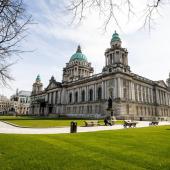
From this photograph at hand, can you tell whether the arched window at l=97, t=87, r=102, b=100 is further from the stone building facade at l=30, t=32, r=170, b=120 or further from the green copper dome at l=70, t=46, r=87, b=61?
the green copper dome at l=70, t=46, r=87, b=61

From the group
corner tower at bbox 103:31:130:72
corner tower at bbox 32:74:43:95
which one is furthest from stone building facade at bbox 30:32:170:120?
corner tower at bbox 32:74:43:95

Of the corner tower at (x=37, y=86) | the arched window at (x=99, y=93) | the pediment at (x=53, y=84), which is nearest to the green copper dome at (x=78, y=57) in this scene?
the pediment at (x=53, y=84)

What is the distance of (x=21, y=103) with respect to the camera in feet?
596

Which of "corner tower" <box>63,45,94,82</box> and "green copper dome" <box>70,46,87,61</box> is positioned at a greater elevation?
"green copper dome" <box>70,46,87,61</box>

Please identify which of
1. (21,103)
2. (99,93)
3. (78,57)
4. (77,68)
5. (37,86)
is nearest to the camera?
(99,93)

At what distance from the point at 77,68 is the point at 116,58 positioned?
3846 centimetres

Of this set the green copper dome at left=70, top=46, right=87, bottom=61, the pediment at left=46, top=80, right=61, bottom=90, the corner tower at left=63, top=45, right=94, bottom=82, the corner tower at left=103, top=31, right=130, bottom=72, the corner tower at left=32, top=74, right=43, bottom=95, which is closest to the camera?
the corner tower at left=103, top=31, right=130, bottom=72

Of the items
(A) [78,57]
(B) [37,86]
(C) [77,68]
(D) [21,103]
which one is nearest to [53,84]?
(C) [77,68]

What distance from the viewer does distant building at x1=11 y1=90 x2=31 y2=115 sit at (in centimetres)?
17473

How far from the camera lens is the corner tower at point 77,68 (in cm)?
10738

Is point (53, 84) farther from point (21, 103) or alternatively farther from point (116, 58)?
point (21, 103)

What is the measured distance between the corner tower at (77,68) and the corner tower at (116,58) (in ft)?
108

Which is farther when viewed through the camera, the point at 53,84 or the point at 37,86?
the point at 37,86

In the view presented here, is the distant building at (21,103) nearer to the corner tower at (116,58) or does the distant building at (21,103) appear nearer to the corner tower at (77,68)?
the corner tower at (77,68)
